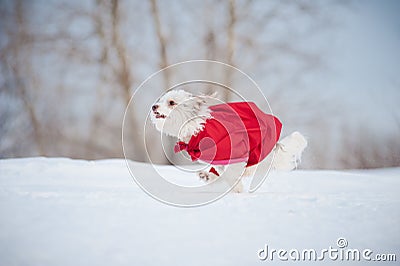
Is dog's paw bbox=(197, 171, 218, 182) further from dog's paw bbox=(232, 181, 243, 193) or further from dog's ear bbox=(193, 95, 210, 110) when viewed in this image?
dog's ear bbox=(193, 95, 210, 110)

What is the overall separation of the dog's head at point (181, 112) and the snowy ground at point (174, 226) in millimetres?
323

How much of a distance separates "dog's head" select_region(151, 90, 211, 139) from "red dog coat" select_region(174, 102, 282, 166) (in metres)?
0.04

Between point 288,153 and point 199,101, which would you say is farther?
point 288,153

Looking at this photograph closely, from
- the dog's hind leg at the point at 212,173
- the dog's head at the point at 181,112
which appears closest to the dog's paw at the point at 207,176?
the dog's hind leg at the point at 212,173

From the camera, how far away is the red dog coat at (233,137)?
1459 millimetres

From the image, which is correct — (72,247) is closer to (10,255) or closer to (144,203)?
(10,255)

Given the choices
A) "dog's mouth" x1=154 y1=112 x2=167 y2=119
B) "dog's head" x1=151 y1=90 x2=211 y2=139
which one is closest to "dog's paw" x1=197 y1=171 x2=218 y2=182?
"dog's head" x1=151 y1=90 x2=211 y2=139

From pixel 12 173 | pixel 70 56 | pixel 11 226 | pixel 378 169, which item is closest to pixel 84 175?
Result: pixel 12 173

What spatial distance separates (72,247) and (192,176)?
1.27m

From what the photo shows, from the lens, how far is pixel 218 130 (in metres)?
1.47

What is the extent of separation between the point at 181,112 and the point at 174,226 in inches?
22.8

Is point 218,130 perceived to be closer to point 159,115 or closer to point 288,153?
point 159,115

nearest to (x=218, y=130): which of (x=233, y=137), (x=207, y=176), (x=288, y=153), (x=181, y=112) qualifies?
(x=233, y=137)

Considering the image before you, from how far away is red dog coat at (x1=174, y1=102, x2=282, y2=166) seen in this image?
146cm
